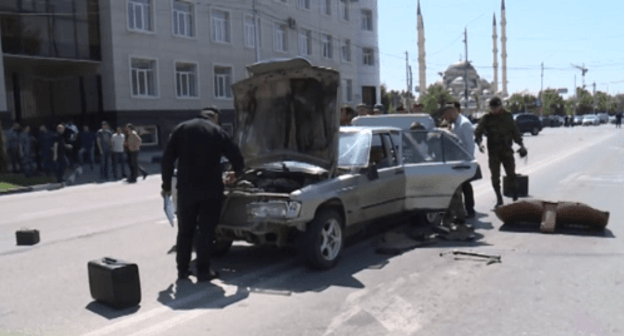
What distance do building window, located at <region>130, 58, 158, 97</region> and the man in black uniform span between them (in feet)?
82.2

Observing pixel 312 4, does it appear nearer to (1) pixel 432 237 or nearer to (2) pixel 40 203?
(2) pixel 40 203

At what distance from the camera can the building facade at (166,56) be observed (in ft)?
95.6

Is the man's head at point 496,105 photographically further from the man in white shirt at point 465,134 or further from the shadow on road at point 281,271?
the shadow on road at point 281,271

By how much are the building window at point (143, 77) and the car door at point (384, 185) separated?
24.1 meters

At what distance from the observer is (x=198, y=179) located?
6273 millimetres

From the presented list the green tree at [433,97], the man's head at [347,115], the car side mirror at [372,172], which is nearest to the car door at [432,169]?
the car side mirror at [372,172]

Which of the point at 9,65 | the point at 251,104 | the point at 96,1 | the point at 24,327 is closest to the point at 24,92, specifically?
the point at 9,65

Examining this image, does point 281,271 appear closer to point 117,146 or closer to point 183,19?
point 117,146

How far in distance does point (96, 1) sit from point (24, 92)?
18.2 ft

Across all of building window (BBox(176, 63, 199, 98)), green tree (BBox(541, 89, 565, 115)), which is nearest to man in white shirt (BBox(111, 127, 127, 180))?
building window (BBox(176, 63, 199, 98))

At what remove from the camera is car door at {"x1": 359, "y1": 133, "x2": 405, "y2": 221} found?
24.5ft

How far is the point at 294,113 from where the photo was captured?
26.4 ft

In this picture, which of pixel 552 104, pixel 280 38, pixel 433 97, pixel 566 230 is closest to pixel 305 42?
pixel 280 38

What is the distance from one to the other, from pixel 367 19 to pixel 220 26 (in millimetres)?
22135
